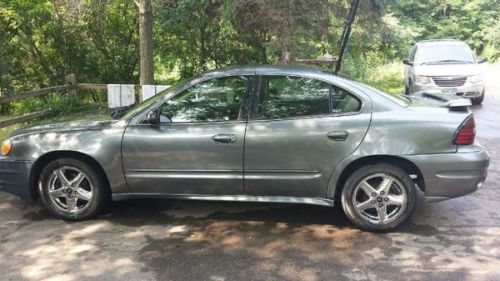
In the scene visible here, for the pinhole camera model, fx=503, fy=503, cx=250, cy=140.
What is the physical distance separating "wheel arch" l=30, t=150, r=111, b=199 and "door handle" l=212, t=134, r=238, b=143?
1218mm

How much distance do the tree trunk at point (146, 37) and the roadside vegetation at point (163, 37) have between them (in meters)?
1.69

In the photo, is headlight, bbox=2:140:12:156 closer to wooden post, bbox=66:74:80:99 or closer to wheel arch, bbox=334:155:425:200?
wheel arch, bbox=334:155:425:200

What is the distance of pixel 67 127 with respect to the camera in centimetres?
508

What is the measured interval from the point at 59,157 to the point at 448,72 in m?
9.94

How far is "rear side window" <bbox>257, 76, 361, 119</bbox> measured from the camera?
184 inches

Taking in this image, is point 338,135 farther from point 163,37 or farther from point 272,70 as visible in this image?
point 163,37

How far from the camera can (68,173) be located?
507cm

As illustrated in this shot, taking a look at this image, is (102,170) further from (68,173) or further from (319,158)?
(319,158)

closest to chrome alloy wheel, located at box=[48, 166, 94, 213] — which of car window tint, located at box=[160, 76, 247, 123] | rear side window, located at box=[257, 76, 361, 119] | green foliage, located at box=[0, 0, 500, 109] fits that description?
car window tint, located at box=[160, 76, 247, 123]

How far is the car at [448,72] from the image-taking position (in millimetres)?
12109

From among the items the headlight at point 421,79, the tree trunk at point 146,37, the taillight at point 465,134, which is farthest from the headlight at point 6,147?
the headlight at point 421,79

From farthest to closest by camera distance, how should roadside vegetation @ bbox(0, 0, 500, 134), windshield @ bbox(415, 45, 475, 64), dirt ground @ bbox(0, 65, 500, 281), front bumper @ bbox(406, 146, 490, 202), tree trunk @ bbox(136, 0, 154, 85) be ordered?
windshield @ bbox(415, 45, 475, 64)
roadside vegetation @ bbox(0, 0, 500, 134)
tree trunk @ bbox(136, 0, 154, 85)
front bumper @ bbox(406, 146, 490, 202)
dirt ground @ bbox(0, 65, 500, 281)

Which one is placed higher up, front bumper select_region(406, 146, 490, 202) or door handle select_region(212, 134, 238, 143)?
door handle select_region(212, 134, 238, 143)

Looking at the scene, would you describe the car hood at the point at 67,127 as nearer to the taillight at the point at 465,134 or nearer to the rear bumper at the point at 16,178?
the rear bumper at the point at 16,178
